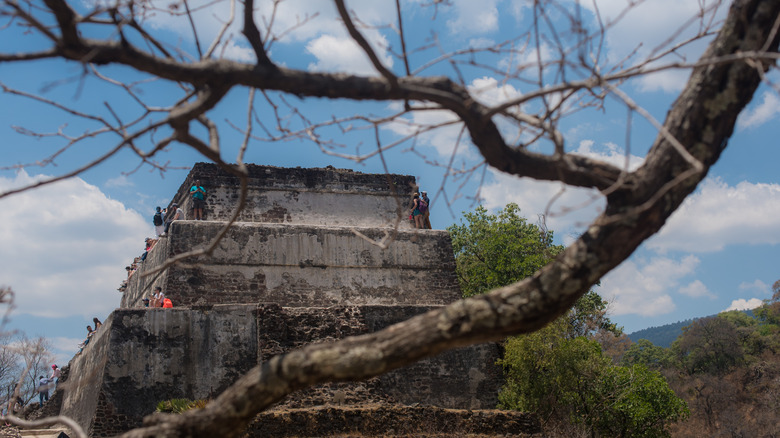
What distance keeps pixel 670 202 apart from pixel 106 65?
257 centimetres

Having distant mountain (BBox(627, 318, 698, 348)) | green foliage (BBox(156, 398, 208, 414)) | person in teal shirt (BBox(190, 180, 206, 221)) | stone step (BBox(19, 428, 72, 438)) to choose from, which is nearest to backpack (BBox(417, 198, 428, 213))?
person in teal shirt (BBox(190, 180, 206, 221))

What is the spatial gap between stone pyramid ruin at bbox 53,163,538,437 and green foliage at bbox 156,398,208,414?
0.94 feet

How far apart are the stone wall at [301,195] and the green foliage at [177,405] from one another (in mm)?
4466

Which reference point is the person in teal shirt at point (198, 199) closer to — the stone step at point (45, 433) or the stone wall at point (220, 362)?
the stone wall at point (220, 362)

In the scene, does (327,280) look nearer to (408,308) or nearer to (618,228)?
(408,308)

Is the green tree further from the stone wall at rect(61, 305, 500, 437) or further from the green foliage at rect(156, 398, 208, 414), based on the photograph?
the green foliage at rect(156, 398, 208, 414)

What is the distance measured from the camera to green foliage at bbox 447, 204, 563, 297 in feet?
Result: 58.3

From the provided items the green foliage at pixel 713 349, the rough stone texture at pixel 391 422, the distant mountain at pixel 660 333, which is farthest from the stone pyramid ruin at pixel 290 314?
the distant mountain at pixel 660 333

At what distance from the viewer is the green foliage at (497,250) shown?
17.8 meters

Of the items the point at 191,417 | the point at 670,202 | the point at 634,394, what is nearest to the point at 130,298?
the point at 634,394

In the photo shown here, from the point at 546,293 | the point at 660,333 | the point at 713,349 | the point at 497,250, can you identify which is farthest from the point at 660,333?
the point at 546,293

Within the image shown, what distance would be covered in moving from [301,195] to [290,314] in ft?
12.4

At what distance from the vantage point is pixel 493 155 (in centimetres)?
335

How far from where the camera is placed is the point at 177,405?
980 centimetres
